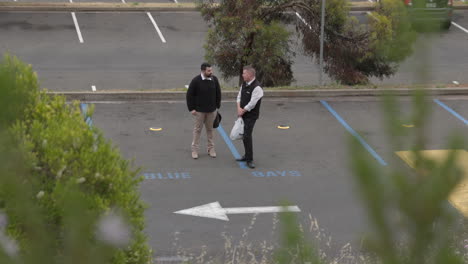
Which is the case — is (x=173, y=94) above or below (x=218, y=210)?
below

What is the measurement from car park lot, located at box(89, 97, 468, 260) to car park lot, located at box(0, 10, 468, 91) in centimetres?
409

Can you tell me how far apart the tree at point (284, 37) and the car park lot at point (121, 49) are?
6.37 feet

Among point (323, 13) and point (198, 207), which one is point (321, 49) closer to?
point (323, 13)

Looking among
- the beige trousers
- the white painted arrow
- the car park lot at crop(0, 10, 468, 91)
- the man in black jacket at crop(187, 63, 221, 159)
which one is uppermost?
the man in black jacket at crop(187, 63, 221, 159)

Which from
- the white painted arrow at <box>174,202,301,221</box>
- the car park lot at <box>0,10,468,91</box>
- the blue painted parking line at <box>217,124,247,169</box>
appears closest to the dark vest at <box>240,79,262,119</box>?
the blue painted parking line at <box>217,124,247,169</box>

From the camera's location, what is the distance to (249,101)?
1172 centimetres

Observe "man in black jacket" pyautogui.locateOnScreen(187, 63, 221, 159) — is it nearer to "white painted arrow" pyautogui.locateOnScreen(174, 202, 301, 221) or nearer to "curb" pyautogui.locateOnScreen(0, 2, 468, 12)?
"white painted arrow" pyautogui.locateOnScreen(174, 202, 301, 221)

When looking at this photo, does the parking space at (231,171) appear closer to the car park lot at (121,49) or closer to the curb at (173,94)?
the curb at (173,94)

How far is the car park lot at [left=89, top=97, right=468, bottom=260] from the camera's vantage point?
942 centimetres

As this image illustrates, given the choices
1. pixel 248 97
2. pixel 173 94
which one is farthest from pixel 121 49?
pixel 248 97

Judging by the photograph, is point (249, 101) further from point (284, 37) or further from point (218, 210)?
point (284, 37)

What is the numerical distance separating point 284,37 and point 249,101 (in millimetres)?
5523

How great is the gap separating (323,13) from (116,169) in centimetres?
1206

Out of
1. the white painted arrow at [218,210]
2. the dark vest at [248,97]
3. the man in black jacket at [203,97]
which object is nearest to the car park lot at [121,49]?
the man in black jacket at [203,97]
